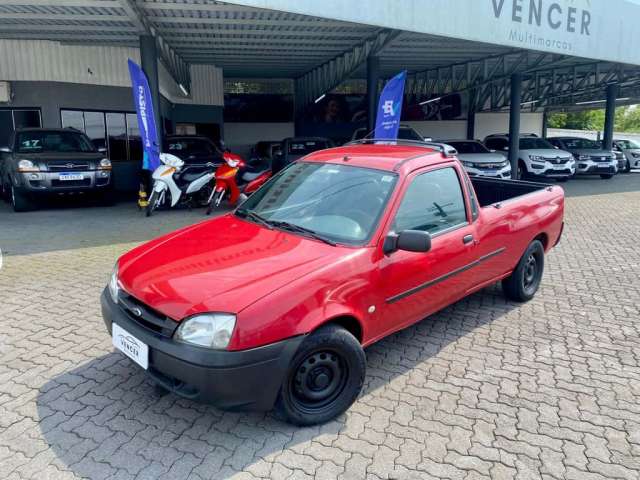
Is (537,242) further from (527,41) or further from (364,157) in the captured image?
(527,41)

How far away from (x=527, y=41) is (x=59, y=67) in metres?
12.3

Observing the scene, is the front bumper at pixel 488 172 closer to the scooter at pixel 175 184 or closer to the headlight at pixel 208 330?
the scooter at pixel 175 184

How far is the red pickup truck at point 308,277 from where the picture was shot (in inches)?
104

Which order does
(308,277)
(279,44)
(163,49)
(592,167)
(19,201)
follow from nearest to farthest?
(308,277) < (19,201) < (163,49) < (279,44) < (592,167)

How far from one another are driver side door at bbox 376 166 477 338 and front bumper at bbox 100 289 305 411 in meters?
0.92

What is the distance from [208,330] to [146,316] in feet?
1.59

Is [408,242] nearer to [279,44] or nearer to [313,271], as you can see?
[313,271]

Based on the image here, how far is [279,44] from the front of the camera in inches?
530

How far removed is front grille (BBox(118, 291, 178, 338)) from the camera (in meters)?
2.73

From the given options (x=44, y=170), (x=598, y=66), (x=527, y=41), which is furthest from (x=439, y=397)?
(x=598, y=66)

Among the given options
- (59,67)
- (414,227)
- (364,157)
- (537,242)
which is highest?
(59,67)

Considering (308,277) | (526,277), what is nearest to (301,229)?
(308,277)

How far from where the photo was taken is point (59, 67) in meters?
13.0

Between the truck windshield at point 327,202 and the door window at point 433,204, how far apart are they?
0.19 meters
